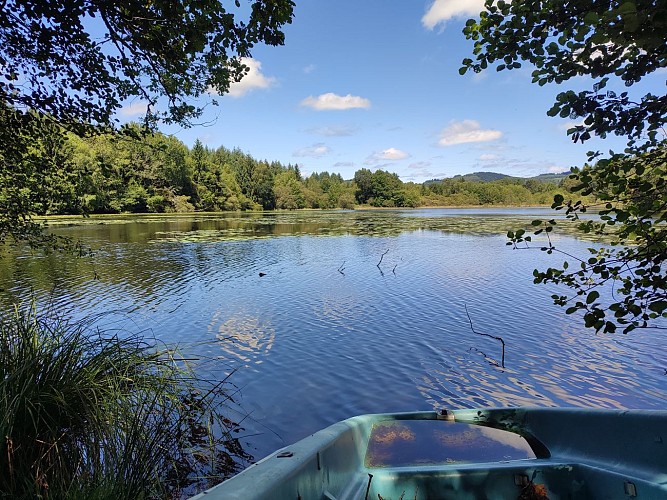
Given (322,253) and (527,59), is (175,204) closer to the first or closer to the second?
(322,253)

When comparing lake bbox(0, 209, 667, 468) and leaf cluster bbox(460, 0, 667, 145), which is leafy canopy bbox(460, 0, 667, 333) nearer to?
leaf cluster bbox(460, 0, 667, 145)

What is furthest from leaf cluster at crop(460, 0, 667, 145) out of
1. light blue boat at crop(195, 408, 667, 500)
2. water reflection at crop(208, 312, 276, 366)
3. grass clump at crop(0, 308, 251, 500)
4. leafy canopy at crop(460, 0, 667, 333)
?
water reflection at crop(208, 312, 276, 366)

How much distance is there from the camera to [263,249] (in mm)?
25969

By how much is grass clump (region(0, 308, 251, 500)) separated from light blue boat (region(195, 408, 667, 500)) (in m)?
1.12

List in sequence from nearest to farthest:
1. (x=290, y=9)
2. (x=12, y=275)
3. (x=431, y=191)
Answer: (x=290, y=9) < (x=12, y=275) < (x=431, y=191)

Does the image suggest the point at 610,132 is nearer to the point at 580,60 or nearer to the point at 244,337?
the point at 580,60

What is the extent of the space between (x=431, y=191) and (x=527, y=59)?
159 meters

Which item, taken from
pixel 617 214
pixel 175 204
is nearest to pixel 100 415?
pixel 617 214

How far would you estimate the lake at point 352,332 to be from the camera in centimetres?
675

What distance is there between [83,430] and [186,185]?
86.8 m

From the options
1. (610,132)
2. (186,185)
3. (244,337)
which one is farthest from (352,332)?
(186,185)

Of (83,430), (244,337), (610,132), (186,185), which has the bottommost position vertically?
(244,337)

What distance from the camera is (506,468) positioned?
3.21 metres

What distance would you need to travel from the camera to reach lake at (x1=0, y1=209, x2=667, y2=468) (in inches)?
266
